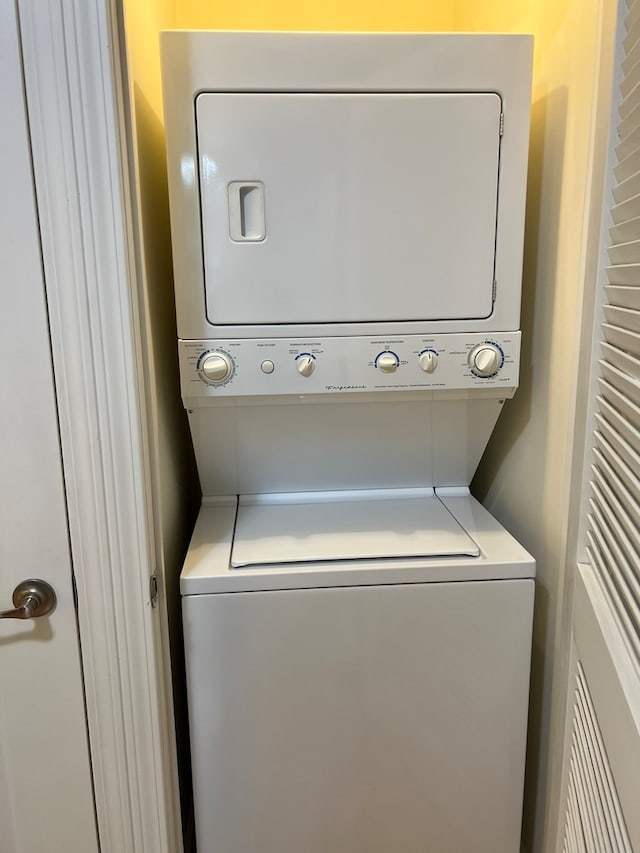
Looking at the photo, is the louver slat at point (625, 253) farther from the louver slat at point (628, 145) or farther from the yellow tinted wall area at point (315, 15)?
the yellow tinted wall area at point (315, 15)

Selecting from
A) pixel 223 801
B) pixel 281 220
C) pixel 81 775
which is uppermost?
pixel 281 220

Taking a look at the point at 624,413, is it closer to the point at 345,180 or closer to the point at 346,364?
the point at 346,364

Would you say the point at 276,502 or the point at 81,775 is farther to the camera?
the point at 276,502

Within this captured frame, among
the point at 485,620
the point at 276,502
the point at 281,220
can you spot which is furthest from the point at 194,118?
the point at 485,620

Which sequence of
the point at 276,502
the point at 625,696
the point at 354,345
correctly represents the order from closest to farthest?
the point at 625,696
the point at 354,345
the point at 276,502

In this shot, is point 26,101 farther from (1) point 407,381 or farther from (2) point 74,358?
(1) point 407,381

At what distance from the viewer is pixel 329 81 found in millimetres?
1207

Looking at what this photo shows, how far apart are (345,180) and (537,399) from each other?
60cm

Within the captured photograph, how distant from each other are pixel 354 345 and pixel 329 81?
48cm

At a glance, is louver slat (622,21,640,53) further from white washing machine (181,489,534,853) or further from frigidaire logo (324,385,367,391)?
white washing machine (181,489,534,853)

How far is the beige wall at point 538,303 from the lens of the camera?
1208 mm

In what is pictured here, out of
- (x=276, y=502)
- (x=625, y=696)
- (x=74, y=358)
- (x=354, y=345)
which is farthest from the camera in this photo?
(x=276, y=502)

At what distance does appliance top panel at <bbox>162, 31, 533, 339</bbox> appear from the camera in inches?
47.1

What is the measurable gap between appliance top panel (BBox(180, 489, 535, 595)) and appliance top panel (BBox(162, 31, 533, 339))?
1.39 ft
